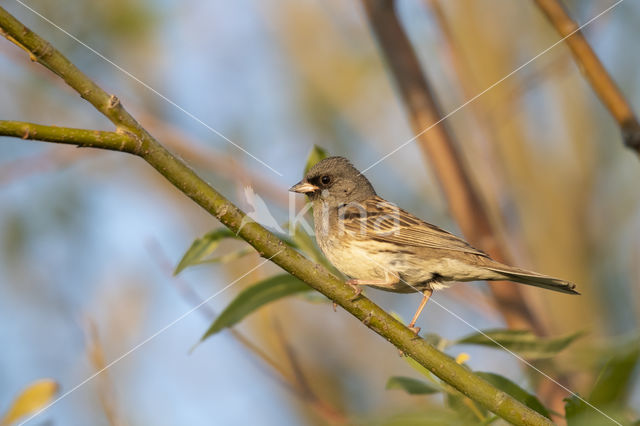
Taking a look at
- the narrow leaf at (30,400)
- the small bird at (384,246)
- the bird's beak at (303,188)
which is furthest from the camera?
the bird's beak at (303,188)

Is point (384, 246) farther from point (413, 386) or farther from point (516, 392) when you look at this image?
point (516, 392)

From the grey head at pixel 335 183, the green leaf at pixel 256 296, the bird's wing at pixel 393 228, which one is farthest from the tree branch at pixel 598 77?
the grey head at pixel 335 183

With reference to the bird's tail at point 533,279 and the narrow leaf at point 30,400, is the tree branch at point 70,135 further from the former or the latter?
the bird's tail at point 533,279

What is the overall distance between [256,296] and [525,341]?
0.95 metres

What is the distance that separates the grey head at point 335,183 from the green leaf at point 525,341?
141 cm

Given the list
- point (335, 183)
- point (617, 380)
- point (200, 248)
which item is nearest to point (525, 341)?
point (617, 380)

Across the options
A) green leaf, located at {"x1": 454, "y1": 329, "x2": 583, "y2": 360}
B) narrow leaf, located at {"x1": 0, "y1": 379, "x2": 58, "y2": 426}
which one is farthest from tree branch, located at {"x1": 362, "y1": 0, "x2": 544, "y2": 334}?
narrow leaf, located at {"x1": 0, "y1": 379, "x2": 58, "y2": 426}

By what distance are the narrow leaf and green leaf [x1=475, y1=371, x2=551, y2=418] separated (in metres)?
1.29

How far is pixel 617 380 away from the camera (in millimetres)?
1555

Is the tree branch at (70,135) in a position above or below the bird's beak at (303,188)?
below

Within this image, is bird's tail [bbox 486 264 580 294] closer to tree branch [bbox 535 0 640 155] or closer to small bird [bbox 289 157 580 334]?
small bird [bbox 289 157 580 334]

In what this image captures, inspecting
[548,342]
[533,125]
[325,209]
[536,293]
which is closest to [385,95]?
[533,125]

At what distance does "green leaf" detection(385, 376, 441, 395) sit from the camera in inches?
85.0

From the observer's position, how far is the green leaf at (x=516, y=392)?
194 cm
